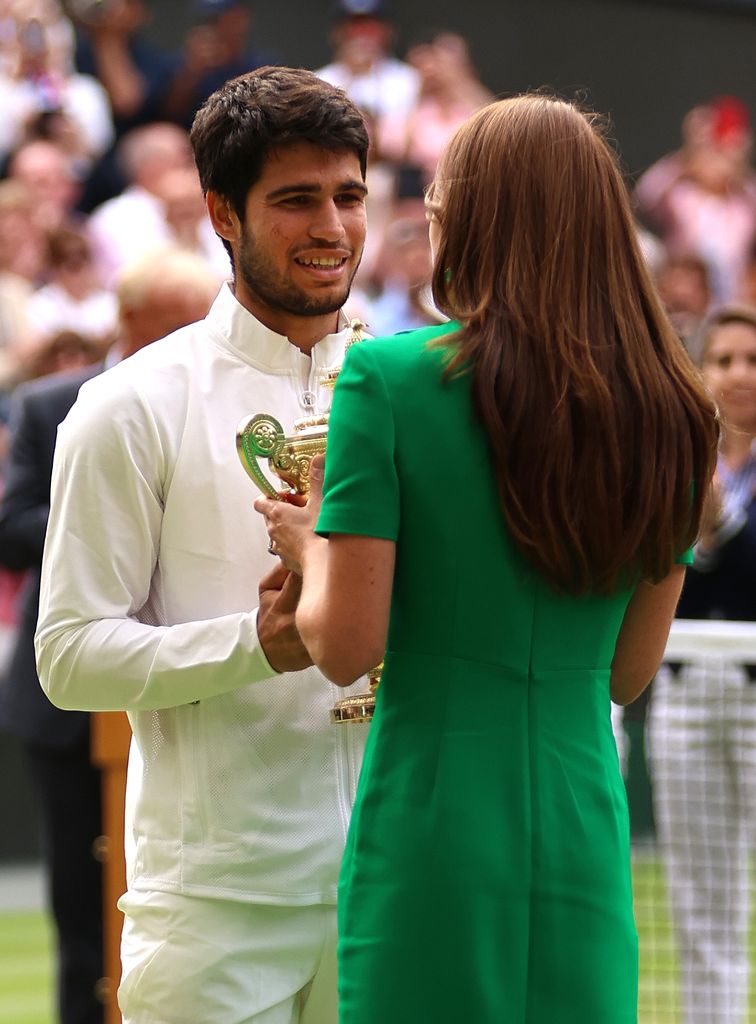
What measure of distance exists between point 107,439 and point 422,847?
0.71 m

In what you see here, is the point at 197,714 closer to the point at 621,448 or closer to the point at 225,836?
the point at 225,836

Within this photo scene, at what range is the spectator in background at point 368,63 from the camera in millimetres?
9500

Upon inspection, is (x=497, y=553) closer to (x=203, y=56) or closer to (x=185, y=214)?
(x=185, y=214)

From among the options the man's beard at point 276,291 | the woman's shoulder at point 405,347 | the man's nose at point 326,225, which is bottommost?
the woman's shoulder at point 405,347

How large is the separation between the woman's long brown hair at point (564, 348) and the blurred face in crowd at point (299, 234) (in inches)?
15.3

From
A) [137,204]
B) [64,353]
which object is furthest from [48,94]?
[64,353]

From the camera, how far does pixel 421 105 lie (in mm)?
9859

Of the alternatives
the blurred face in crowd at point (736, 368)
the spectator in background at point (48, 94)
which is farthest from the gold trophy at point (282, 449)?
the spectator in background at point (48, 94)

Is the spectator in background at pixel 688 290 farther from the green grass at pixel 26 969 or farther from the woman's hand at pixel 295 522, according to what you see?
the woman's hand at pixel 295 522

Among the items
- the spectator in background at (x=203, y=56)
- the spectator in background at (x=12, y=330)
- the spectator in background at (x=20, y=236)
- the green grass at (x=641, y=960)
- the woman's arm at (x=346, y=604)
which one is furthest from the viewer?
the spectator in background at (x=203, y=56)

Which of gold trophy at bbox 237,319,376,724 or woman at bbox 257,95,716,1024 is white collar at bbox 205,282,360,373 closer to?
gold trophy at bbox 237,319,376,724

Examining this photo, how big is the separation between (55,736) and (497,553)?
2.78m

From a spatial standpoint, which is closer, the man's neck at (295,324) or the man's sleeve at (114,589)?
the man's sleeve at (114,589)

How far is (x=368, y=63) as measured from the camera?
9.54m
